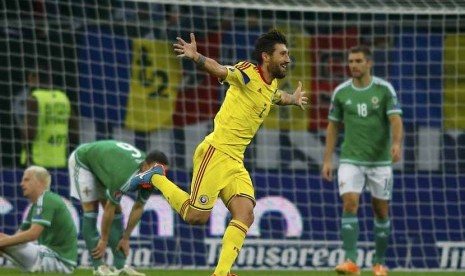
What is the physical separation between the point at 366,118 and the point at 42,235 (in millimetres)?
3134

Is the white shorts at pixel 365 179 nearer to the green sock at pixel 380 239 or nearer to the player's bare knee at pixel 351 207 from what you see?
the player's bare knee at pixel 351 207

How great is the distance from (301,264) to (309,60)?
2.39 metres

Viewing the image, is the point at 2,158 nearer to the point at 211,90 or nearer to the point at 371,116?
the point at 211,90

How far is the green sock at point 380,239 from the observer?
1257 centimetres

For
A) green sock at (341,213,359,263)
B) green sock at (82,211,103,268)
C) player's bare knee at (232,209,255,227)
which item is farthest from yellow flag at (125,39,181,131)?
player's bare knee at (232,209,255,227)

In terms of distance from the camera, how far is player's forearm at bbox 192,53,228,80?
30.3 ft

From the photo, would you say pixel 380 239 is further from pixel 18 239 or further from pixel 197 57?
pixel 197 57

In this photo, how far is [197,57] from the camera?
9.21 metres

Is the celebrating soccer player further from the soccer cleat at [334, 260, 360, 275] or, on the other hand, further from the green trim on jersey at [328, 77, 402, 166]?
the green trim on jersey at [328, 77, 402, 166]

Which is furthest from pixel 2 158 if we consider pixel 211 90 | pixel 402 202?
pixel 402 202

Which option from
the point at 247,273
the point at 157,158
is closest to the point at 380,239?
the point at 247,273

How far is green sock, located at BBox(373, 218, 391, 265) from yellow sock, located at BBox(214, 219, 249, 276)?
10.2 feet

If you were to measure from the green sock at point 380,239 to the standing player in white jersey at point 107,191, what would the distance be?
2201 mm

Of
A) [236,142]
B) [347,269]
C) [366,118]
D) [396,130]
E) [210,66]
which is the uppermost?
[210,66]
